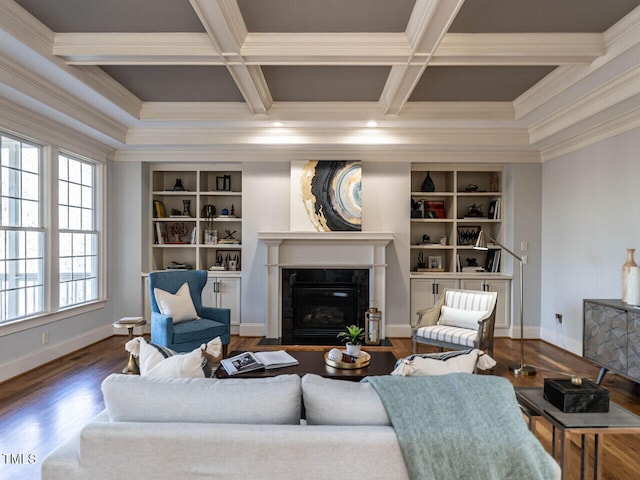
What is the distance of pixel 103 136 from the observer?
4934mm

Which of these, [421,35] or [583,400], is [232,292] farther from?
[583,400]

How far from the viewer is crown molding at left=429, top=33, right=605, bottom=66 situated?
313 centimetres

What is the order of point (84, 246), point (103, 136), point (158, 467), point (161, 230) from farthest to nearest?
point (161, 230) < point (84, 246) < point (103, 136) < point (158, 467)

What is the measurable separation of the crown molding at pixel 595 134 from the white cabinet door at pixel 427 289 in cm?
208

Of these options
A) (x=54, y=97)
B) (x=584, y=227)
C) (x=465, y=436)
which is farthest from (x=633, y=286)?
(x=54, y=97)

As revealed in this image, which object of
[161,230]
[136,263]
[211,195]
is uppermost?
[211,195]

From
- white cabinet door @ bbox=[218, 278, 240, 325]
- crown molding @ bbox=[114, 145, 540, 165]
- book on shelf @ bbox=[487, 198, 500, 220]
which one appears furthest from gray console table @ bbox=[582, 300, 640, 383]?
white cabinet door @ bbox=[218, 278, 240, 325]

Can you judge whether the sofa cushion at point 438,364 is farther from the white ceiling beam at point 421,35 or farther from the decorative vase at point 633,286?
the decorative vase at point 633,286

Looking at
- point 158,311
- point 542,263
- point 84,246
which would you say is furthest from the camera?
point 542,263

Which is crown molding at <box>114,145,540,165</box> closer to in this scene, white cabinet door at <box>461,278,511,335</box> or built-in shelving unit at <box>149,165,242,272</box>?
built-in shelving unit at <box>149,165,242,272</box>

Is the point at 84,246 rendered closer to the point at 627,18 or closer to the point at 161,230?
the point at 161,230

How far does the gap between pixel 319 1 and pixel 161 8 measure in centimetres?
106

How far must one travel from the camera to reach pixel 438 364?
1.87 metres

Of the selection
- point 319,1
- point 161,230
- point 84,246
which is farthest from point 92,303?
point 319,1
